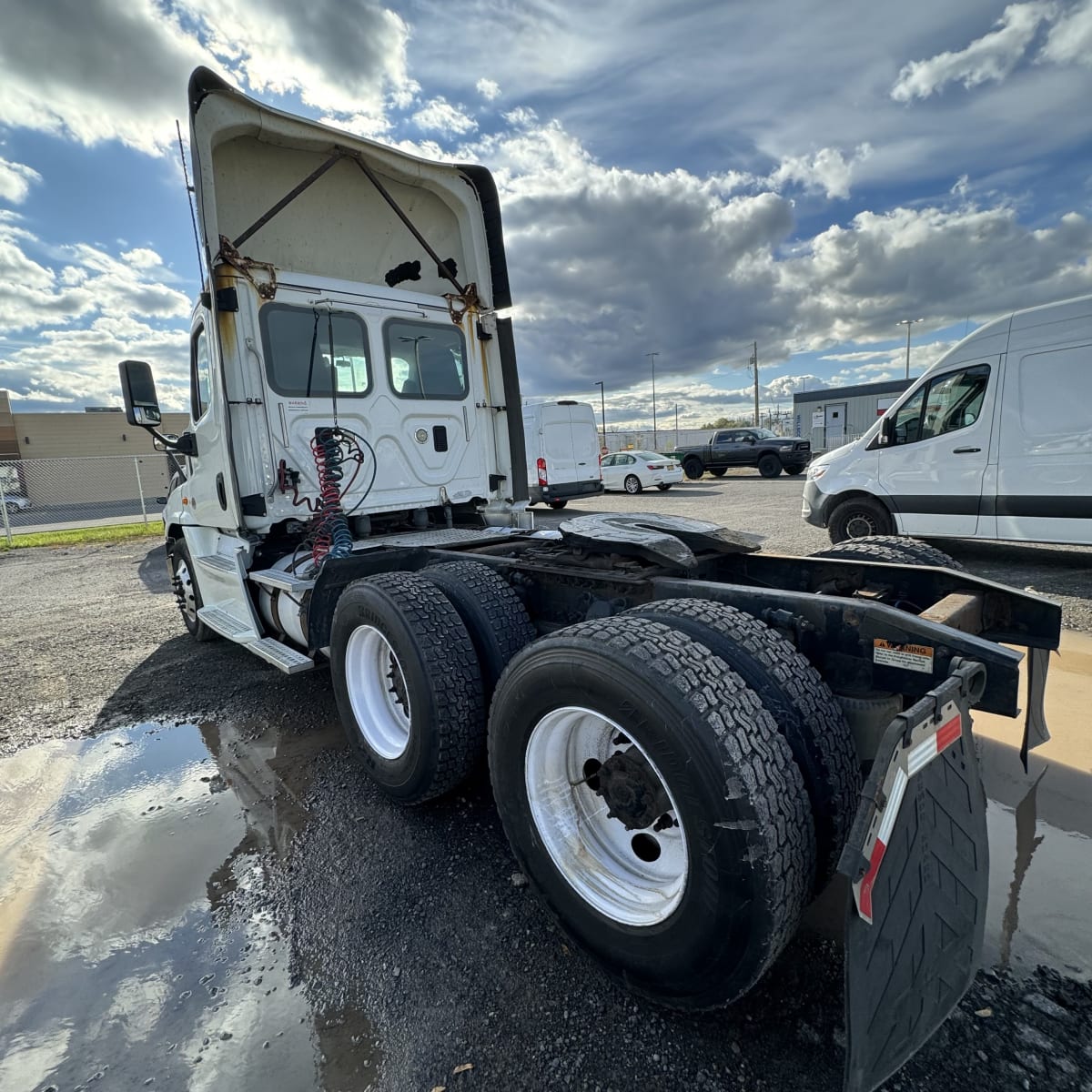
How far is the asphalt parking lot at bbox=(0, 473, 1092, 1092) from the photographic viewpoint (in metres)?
1.71

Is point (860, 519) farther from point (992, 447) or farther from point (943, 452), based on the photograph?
point (992, 447)

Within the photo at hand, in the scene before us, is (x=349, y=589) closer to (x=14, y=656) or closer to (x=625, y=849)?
(x=625, y=849)

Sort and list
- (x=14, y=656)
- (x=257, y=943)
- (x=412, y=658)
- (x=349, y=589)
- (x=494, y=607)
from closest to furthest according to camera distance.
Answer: (x=257, y=943), (x=412, y=658), (x=494, y=607), (x=349, y=589), (x=14, y=656)

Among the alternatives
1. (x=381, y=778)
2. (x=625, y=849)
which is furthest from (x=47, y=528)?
(x=625, y=849)

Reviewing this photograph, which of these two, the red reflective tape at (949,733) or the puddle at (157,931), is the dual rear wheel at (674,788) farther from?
the puddle at (157,931)

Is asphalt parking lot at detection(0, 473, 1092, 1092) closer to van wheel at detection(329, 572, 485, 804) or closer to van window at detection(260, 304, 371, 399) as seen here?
van wheel at detection(329, 572, 485, 804)

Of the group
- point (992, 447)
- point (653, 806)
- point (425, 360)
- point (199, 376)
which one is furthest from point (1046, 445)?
point (199, 376)

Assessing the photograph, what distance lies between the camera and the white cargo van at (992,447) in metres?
6.03

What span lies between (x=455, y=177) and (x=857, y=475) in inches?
227

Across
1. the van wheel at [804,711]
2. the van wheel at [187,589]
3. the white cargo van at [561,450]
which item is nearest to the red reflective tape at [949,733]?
the van wheel at [804,711]

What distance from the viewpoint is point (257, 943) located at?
2234mm

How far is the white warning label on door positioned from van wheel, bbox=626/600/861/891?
0.63ft

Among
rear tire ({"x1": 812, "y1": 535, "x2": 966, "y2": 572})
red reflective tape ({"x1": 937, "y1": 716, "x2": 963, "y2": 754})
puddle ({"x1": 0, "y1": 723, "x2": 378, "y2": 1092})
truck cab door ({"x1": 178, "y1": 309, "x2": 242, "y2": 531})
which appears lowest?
puddle ({"x1": 0, "y1": 723, "x2": 378, "y2": 1092})

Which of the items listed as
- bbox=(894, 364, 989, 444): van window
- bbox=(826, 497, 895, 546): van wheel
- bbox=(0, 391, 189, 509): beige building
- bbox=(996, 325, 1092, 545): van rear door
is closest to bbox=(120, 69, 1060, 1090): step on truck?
bbox=(996, 325, 1092, 545): van rear door
